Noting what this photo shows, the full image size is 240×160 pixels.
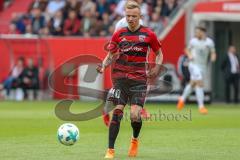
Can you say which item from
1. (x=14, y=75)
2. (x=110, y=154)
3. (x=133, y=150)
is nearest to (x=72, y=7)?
(x=14, y=75)

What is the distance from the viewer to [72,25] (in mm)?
31828

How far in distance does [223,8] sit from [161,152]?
16.4 metres

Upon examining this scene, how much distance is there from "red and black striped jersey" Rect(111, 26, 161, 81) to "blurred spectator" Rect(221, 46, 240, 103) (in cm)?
1837

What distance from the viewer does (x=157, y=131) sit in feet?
53.3

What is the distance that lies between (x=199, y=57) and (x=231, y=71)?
691 centimetres

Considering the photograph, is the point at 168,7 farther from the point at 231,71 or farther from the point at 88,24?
the point at 231,71

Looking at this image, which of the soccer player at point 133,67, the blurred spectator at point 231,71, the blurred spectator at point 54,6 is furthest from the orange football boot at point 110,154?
the blurred spectator at point 54,6

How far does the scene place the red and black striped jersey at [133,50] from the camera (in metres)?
11.8

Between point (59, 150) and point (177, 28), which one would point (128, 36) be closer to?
point (59, 150)

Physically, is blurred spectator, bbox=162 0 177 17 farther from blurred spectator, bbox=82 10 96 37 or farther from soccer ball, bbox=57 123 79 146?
soccer ball, bbox=57 123 79 146

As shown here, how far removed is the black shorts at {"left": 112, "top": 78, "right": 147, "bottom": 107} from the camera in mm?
11719

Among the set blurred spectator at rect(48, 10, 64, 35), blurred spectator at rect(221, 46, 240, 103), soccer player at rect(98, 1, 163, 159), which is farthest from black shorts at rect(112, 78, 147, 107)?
blurred spectator at rect(48, 10, 64, 35)

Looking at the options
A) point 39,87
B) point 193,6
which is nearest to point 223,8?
point 193,6

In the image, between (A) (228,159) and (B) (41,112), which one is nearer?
(A) (228,159)
